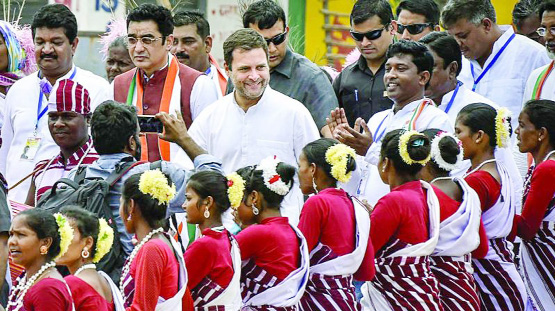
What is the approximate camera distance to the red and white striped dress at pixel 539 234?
23.0 feet

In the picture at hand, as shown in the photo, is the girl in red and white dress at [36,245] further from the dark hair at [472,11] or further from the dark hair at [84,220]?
the dark hair at [472,11]

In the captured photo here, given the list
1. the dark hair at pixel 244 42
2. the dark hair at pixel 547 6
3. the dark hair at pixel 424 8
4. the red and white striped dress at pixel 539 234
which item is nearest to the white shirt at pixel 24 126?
the dark hair at pixel 244 42

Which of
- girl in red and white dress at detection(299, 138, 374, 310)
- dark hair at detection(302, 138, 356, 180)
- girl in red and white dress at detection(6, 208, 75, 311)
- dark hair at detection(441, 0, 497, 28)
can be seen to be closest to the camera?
girl in red and white dress at detection(6, 208, 75, 311)

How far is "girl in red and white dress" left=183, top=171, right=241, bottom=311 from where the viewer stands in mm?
5973

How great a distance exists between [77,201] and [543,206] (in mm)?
2919

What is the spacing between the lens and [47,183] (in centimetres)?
682

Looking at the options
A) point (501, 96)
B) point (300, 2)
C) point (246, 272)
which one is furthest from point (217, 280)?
point (300, 2)

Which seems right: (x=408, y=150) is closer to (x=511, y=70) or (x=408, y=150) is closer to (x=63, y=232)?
(x=63, y=232)

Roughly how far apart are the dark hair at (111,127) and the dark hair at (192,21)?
11.2 ft

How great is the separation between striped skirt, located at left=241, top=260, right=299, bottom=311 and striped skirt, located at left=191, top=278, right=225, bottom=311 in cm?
32

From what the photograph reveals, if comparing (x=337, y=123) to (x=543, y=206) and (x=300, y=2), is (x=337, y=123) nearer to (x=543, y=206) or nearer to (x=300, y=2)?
(x=543, y=206)

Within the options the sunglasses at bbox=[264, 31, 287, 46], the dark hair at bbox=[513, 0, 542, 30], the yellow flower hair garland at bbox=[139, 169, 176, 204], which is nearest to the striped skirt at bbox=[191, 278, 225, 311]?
the yellow flower hair garland at bbox=[139, 169, 176, 204]

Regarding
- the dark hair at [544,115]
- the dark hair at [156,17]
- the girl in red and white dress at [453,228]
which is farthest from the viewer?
the dark hair at [156,17]

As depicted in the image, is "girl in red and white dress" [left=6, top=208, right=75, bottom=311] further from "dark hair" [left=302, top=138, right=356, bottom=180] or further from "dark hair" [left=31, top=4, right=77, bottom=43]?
"dark hair" [left=31, top=4, right=77, bottom=43]
